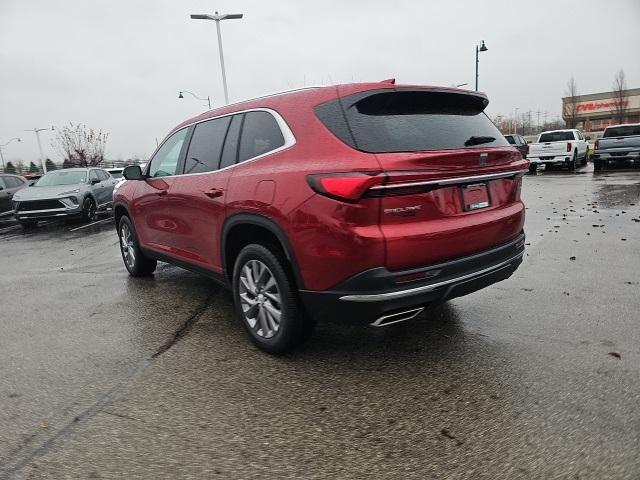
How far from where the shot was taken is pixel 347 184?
2682 millimetres

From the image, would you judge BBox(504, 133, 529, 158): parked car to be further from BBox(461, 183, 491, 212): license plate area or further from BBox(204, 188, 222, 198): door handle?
BBox(204, 188, 222, 198): door handle

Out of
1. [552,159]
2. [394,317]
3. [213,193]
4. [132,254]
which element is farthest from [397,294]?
[552,159]

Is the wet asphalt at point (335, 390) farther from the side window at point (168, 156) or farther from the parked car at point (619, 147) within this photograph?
the parked car at point (619, 147)

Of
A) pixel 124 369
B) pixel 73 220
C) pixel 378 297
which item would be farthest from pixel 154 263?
pixel 73 220

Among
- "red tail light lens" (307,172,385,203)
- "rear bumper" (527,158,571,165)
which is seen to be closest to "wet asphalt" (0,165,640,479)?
"red tail light lens" (307,172,385,203)

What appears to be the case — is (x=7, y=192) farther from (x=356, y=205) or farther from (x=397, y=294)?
(x=397, y=294)

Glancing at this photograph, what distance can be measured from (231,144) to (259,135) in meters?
0.41

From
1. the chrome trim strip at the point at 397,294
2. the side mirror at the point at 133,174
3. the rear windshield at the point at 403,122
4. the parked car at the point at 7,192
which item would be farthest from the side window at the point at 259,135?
the parked car at the point at 7,192

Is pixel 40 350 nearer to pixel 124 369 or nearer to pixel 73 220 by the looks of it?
pixel 124 369

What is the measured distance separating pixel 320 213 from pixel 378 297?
1.94 ft

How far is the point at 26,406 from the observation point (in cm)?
292

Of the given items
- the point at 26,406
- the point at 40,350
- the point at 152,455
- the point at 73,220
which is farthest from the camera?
the point at 73,220

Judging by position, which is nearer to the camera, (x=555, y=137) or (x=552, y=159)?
(x=552, y=159)

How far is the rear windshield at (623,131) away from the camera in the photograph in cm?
1909
